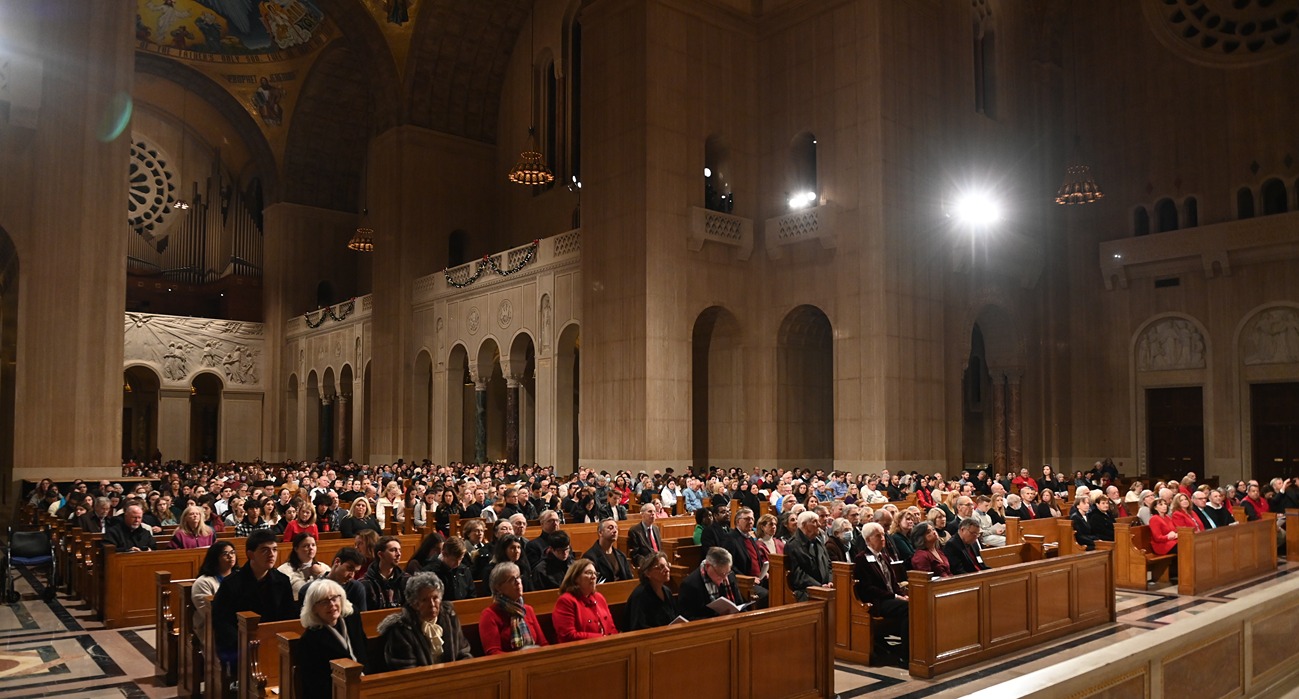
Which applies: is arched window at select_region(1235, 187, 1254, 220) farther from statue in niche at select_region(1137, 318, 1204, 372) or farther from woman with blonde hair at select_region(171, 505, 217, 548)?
woman with blonde hair at select_region(171, 505, 217, 548)

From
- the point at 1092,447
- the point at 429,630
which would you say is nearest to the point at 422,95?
the point at 1092,447

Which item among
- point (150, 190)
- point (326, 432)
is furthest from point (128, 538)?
point (150, 190)

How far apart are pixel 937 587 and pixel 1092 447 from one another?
61.9 ft

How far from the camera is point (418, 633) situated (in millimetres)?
4852

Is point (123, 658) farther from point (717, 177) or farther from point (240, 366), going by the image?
point (240, 366)

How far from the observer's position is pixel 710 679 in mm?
5352

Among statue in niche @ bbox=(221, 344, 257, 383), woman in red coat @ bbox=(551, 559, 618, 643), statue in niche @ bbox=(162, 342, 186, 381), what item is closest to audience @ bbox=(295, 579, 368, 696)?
woman in red coat @ bbox=(551, 559, 618, 643)

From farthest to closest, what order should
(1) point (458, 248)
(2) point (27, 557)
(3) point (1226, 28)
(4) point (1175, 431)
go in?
(1) point (458, 248) → (4) point (1175, 431) → (3) point (1226, 28) → (2) point (27, 557)

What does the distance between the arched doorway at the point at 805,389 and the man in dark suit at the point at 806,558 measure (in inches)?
516

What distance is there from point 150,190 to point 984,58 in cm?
2954

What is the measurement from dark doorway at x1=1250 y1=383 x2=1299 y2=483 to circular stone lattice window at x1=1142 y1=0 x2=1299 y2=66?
7.28m

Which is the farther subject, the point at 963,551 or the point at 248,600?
the point at 963,551

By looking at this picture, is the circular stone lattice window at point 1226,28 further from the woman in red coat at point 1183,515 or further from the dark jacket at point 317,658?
the dark jacket at point 317,658

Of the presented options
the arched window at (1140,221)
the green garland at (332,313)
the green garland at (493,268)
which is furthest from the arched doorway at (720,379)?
the green garland at (332,313)
